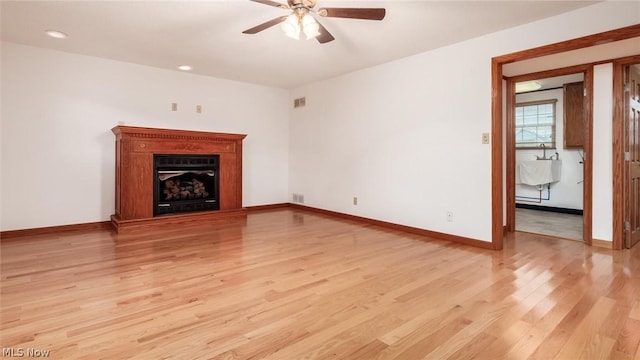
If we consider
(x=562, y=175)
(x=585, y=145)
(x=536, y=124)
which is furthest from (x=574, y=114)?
(x=585, y=145)

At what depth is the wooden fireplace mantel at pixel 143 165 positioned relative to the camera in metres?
4.19

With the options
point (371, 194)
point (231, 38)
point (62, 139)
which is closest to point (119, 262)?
point (62, 139)

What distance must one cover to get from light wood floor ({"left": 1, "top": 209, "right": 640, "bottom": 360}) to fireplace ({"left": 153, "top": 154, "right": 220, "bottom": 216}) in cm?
105

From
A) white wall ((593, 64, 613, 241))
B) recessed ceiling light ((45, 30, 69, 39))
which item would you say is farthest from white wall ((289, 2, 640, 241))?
recessed ceiling light ((45, 30, 69, 39))

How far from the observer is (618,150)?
3438 mm

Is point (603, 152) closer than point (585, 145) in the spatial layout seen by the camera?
Yes

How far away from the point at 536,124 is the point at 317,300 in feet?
19.9

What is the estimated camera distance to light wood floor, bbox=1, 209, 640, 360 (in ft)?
5.40

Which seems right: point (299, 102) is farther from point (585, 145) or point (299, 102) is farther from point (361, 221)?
point (585, 145)

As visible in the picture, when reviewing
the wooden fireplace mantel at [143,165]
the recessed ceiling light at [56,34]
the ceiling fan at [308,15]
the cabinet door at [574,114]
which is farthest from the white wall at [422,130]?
the recessed ceiling light at [56,34]

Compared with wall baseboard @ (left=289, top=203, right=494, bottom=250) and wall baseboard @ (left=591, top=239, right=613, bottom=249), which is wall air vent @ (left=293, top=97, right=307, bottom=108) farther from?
wall baseboard @ (left=591, top=239, right=613, bottom=249)

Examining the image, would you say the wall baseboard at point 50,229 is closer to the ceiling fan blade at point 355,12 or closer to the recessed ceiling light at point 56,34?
the recessed ceiling light at point 56,34

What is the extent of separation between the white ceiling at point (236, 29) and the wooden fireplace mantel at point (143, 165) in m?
1.04

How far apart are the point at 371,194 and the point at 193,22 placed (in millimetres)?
3099
